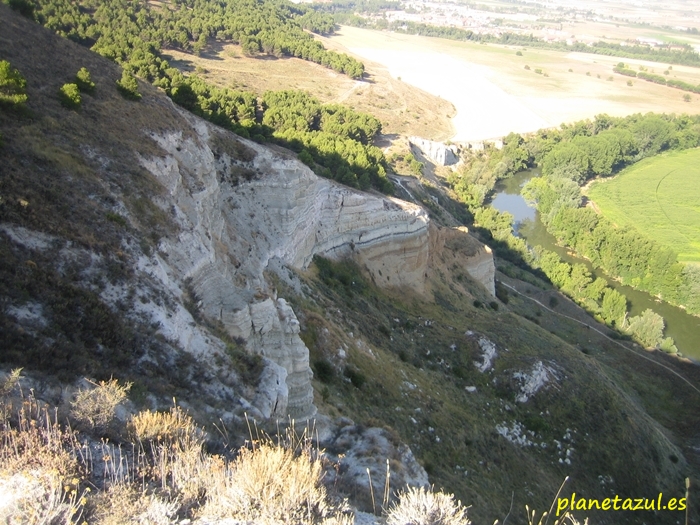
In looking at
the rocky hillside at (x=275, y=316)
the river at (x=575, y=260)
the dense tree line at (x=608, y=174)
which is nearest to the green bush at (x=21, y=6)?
the rocky hillside at (x=275, y=316)

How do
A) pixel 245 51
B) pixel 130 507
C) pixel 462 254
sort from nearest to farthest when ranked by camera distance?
pixel 130 507, pixel 462 254, pixel 245 51

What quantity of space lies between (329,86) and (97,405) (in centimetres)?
10746

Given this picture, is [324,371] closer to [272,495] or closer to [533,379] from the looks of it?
[272,495]

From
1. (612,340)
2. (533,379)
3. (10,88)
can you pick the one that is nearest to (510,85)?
(612,340)

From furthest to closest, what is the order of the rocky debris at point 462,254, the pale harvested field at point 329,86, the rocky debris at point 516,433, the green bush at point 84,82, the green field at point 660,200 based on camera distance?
the pale harvested field at point 329,86 → the green field at point 660,200 → the rocky debris at point 462,254 → the rocky debris at point 516,433 → the green bush at point 84,82

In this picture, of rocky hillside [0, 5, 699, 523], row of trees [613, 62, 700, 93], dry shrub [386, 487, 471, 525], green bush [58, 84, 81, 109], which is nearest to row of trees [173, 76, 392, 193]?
rocky hillside [0, 5, 699, 523]

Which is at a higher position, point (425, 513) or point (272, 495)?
point (272, 495)

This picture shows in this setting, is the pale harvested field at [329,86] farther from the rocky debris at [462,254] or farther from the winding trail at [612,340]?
the rocky debris at [462,254]

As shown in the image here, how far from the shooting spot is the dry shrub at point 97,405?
8719 mm

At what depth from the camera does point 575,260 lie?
75.1 metres

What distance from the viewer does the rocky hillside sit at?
11876 millimetres

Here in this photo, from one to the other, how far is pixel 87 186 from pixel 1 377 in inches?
315

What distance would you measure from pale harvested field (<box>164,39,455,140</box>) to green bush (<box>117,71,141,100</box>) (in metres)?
66.1

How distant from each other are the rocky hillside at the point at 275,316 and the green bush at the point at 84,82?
309 millimetres
